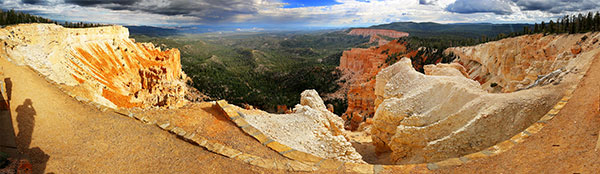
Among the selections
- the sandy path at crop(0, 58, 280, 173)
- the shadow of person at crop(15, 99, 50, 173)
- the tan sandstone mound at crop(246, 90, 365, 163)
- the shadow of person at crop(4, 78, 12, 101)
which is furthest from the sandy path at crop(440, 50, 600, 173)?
the shadow of person at crop(4, 78, 12, 101)

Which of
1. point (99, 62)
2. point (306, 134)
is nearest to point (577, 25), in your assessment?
point (306, 134)

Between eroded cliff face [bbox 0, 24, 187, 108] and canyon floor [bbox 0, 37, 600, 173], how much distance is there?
2139 mm

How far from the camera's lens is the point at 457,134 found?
38.7ft

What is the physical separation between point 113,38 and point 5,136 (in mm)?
34174

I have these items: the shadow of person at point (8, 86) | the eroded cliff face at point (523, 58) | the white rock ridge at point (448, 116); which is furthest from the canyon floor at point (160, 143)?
the eroded cliff face at point (523, 58)

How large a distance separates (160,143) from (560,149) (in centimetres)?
1166

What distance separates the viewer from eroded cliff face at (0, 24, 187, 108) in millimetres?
17197

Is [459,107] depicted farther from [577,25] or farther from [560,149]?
[577,25]

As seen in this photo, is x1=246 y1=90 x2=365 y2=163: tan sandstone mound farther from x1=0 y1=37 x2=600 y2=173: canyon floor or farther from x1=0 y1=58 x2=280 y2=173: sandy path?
x1=0 y1=58 x2=280 y2=173: sandy path

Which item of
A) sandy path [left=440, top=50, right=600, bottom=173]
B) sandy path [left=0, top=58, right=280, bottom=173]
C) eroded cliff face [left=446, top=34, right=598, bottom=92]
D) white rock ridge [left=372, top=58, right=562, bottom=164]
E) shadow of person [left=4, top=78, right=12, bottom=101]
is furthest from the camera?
eroded cliff face [left=446, top=34, right=598, bottom=92]

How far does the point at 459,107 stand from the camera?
13680 millimetres

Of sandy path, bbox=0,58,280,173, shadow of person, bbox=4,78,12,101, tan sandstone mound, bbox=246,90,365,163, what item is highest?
shadow of person, bbox=4,78,12,101

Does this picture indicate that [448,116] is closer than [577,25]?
Yes

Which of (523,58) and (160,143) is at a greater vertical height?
(523,58)
